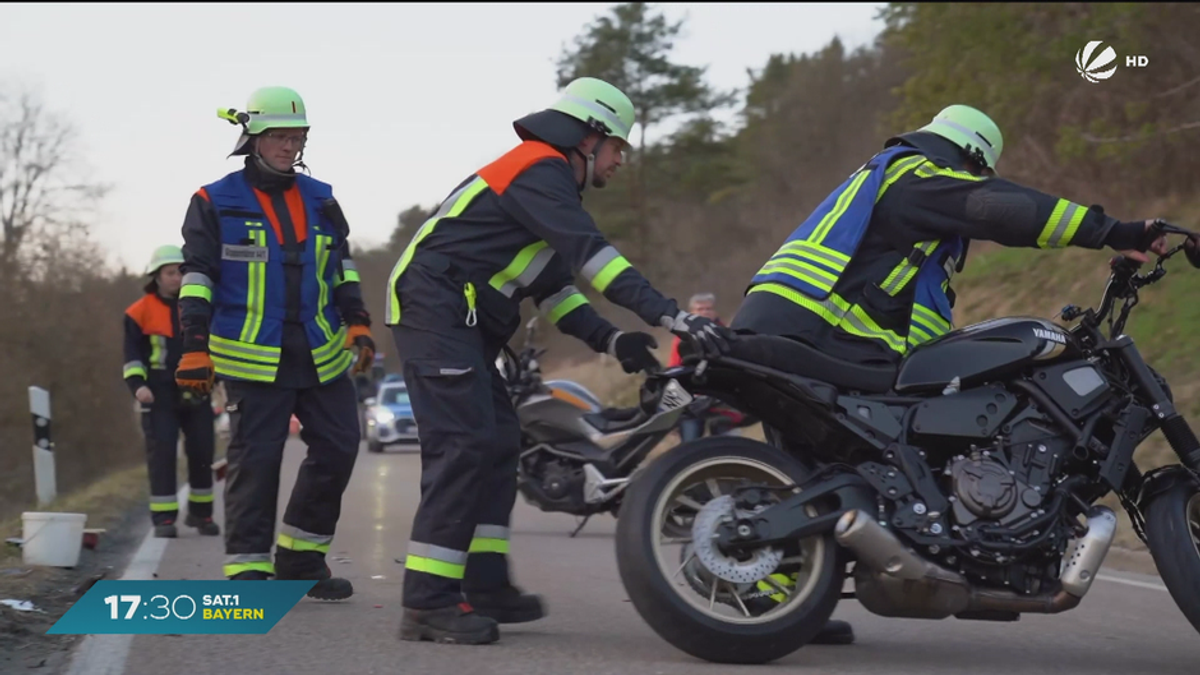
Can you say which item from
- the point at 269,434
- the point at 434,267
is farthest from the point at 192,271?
the point at 434,267

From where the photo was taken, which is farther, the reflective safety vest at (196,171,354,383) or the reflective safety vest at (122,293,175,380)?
the reflective safety vest at (122,293,175,380)

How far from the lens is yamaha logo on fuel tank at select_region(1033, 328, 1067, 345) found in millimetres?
5082

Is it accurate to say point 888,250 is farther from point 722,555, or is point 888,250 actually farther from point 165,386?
point 165,386

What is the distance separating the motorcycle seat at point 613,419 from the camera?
1028 centimetres

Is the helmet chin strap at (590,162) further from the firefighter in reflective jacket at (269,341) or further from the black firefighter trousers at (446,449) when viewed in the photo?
the firefighter in reflective jacket at (269,341)

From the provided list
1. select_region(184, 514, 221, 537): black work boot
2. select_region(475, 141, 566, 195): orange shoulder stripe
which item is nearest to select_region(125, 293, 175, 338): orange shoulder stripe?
select_region(184, 514, 221, 537): black work boot

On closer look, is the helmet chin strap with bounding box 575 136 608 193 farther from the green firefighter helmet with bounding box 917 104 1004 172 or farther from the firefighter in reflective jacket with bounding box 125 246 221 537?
the firefighter in reflective jacket with bounding box 125 246 221 537

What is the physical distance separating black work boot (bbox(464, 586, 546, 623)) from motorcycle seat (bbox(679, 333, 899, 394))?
4.35 ft

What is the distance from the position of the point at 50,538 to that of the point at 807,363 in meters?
4.08

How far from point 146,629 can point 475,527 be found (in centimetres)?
120

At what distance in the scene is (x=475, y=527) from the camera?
5566 mm

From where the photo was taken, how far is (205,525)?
10.3 m

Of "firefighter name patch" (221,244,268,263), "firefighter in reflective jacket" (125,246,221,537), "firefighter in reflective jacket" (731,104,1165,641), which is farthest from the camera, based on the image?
"firefighter in reflective jacket" (125,246,221,537)

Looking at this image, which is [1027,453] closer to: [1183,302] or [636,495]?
[636,495]
